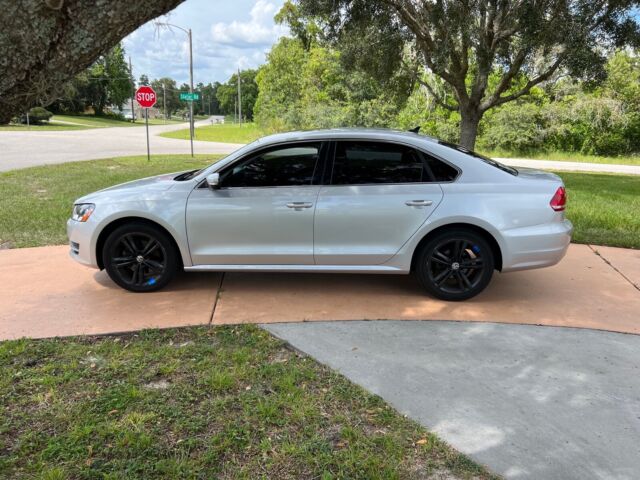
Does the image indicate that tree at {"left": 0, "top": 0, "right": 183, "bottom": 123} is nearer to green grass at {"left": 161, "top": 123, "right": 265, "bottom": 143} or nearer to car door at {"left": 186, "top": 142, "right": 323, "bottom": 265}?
car door at {"left": 186, "top": 142, "right": 323, "bottom": 265}

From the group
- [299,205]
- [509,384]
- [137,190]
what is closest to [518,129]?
[299,205]

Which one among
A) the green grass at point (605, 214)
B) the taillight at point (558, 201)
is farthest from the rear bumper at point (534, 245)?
the green grass at point (605, 214)

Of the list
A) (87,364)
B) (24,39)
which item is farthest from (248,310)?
(24,39)

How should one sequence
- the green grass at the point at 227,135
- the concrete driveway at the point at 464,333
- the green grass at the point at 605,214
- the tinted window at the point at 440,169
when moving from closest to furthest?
the concrete driveway at the point at 464,333
the tinted window at the point at 440,169
the green grass at the point at 605,214
the green grass at the point at 227,135

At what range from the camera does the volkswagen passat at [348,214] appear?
4.64m

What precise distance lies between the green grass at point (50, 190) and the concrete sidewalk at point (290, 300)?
1.55 metres

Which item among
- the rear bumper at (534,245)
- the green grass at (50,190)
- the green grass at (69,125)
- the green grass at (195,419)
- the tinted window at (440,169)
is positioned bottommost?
the green grass at (195,419)

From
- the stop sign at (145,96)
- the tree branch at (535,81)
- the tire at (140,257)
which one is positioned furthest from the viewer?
the stop sign at (145,96)

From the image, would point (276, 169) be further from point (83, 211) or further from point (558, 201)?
point (558, 201)

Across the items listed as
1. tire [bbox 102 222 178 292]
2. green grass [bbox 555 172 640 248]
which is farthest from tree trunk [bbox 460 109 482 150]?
tire [bbox 102 222 178 292]

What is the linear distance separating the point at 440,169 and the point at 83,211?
342 cm

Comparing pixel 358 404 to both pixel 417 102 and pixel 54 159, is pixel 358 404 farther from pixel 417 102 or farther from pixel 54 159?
pixel 417 102

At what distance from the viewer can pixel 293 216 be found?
15.3 feet

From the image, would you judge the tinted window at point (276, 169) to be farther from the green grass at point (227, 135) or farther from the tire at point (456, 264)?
the green grass at point (227, 135)
